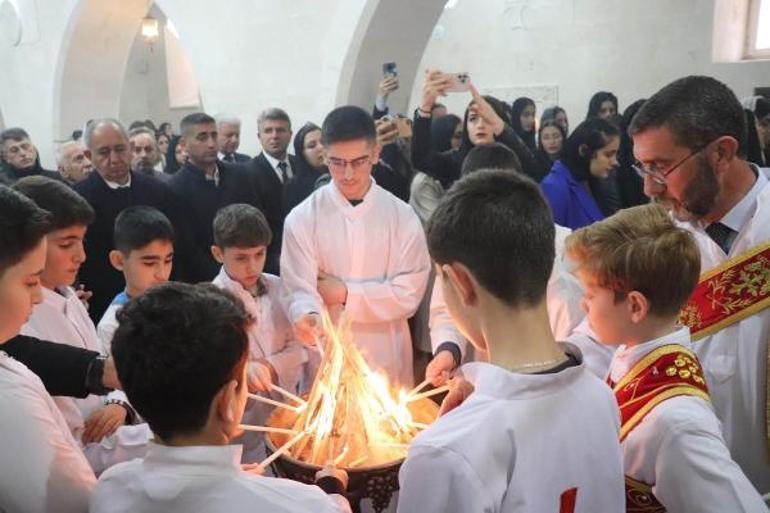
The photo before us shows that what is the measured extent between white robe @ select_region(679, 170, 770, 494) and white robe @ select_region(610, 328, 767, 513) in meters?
0.59

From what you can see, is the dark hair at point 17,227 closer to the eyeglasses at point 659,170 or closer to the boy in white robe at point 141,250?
the boy in white robe at point 141,250

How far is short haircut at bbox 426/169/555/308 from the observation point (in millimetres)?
1409

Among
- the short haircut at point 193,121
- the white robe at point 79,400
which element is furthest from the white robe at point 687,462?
the short haircut at point 193,121

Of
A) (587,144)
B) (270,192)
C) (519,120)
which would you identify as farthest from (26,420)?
(519,120)

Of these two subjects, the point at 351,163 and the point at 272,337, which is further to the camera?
the point at 351,163

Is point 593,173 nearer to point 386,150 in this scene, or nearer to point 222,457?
point 386,150

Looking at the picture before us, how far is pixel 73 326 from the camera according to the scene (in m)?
2.62

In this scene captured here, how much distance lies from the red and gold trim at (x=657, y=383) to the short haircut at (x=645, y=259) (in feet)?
0.40

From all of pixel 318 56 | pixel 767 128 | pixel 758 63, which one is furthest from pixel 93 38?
pixel 758 63

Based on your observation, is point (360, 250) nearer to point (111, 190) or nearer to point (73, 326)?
point (73, 326)

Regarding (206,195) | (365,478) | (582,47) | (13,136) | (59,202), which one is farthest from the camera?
(582,47)

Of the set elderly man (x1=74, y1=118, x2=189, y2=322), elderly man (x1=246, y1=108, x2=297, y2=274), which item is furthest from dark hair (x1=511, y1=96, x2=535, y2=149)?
elderly man (x1=74, y1=118, x2=189, y2=322)

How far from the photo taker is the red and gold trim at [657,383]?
1.66m

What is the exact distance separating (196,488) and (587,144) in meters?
3.73
